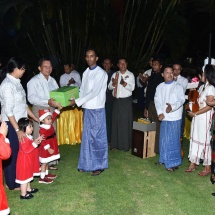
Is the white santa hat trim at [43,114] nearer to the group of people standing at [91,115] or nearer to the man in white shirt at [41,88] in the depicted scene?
the group of people standing at [91,115]

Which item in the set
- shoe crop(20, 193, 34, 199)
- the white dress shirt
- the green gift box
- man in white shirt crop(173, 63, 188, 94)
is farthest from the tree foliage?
shoe crop(20, 193, 34, 199)

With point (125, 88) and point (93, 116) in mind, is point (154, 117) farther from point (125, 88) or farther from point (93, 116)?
point (93, 116)

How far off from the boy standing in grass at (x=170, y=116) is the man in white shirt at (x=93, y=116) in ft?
2.87

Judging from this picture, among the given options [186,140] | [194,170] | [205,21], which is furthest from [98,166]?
[205,21]

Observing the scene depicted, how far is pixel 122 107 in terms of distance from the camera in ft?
20.0

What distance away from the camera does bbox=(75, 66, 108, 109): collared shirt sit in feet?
15.4

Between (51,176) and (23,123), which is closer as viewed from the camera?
(23,123)

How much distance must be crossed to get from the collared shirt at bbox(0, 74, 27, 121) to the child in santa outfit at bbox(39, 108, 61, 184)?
31 centimetres

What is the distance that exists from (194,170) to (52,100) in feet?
7.78

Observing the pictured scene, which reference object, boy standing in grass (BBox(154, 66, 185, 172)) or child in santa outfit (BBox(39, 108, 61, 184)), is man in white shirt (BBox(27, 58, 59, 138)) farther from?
boy standing in grass (BBox(154, 66, 185, 172))

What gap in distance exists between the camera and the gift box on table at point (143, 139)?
570 cm

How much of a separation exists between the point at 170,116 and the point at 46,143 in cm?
182

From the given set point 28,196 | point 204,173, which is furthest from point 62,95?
point 204,173

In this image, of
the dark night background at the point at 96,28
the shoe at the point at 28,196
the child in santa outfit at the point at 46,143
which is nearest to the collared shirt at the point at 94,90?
the child in santa outfit at the point at 46,143
